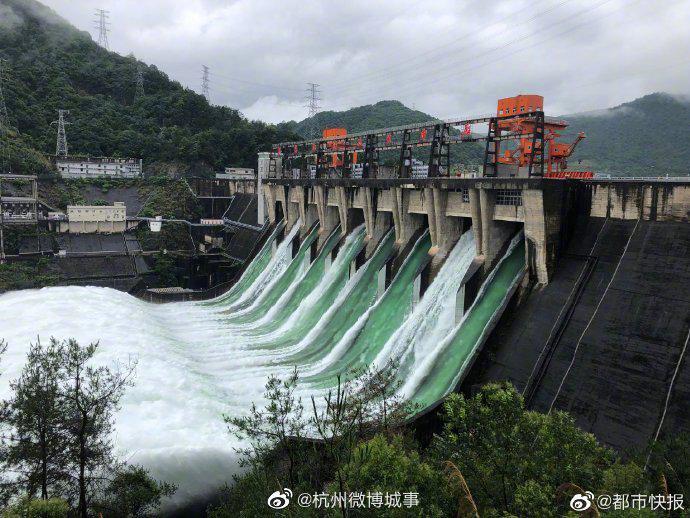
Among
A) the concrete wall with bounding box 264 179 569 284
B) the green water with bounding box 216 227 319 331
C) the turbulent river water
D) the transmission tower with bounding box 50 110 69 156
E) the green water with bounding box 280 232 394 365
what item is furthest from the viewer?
the transmission tower with bounding box 50 110 69 156

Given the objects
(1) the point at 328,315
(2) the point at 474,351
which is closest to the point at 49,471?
(2) the point at 474,351

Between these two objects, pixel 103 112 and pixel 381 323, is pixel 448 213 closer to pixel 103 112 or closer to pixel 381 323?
pixel 381 323

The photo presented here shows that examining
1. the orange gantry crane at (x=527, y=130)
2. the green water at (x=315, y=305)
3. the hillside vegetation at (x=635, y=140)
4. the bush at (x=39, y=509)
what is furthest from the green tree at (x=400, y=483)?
the hillside vegetation at (x=635, y=140)

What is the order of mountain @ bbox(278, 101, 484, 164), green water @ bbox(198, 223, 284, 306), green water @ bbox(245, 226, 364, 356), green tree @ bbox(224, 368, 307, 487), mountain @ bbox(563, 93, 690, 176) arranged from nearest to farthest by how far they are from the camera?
green tree @ bbox(224, 368, 307, 487)
green water @ bbox(245, 226, 364, 356)
green water @ bbox(198, 223, 284, 306)
mountain @ bbox(563, 93, 690, 176)
mountain @ bbox(278, 101, 484, 164)

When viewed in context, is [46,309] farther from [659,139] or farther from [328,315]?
[659,139]

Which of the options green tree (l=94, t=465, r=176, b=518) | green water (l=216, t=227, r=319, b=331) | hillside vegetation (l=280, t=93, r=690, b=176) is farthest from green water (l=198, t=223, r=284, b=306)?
hillside vegetation (l=280, t=93, r=690, b=176)

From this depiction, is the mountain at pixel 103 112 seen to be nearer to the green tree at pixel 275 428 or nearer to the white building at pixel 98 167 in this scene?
the white building at pixel 98 167

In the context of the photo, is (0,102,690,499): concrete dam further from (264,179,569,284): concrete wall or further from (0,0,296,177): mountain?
(0,0,296,177): mountain
